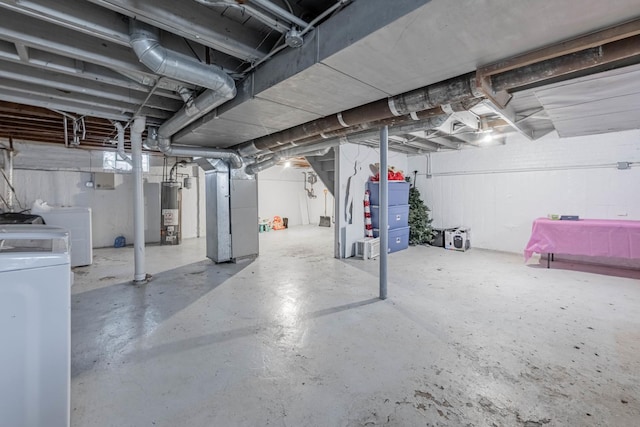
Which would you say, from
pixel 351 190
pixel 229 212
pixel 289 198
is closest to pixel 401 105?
pixel 351 190

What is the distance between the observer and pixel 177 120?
3176mm

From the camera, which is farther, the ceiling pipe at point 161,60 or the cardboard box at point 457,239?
the cardboard box at point 457,239

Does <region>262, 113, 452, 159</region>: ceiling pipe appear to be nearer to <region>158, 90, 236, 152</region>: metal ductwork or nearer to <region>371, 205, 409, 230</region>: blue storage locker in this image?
<region>158, 90, 236, 152</region>: metal ductwork

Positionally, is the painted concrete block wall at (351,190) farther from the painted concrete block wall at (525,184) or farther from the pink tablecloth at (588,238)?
the pink tablecloth at (588,238)

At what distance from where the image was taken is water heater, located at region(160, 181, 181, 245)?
6773 millimetres

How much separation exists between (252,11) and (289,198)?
894cm

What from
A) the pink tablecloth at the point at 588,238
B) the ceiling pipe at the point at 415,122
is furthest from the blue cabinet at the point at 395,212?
the pink tablecloth at the point at 588,238

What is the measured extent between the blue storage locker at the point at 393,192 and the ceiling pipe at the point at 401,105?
8.50ft

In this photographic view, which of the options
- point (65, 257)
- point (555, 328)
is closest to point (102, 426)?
point (65, 257)

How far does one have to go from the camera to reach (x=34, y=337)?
4.06 ft

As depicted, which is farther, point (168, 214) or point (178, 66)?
point (168, 214)

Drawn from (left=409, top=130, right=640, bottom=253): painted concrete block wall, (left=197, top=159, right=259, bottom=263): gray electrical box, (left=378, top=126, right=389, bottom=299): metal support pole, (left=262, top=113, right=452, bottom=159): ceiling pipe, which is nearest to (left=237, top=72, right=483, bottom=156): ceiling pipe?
(left=262, top=113, right=452, bottom=159): ceiling pipe

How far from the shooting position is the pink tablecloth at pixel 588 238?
3.88 metres

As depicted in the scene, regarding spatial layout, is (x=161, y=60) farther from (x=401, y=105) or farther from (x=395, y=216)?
(x=395, y=216)
